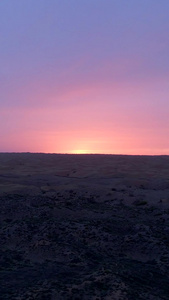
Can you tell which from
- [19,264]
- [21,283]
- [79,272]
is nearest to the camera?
[21,283]

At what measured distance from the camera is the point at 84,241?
5926 mm

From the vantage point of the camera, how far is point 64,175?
40.1 ft

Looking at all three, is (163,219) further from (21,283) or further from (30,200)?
(21,283)

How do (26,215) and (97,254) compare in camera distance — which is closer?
(97,254)

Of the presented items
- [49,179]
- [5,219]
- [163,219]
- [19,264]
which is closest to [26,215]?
[5,219]

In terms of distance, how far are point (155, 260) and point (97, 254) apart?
2.71 ft

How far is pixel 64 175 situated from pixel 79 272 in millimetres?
7590

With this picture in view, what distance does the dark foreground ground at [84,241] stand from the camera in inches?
163

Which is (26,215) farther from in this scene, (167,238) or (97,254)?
(167,238)

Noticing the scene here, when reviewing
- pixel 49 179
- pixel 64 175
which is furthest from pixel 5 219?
pixel 64 175

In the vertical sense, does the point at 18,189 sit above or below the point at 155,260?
above

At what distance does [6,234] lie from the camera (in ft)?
20.3

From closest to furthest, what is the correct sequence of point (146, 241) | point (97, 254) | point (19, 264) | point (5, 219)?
point (19, 264) < point (97, 254) < point (146, 241) < point (5, 219)

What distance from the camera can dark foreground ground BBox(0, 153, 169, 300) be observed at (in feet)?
13.6
